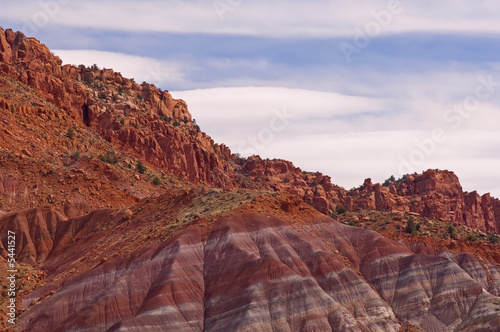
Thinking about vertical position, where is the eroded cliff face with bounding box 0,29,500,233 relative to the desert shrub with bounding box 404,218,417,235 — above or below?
above

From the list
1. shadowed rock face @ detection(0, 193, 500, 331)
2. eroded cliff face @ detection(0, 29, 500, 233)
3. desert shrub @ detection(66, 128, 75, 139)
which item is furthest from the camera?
desert shrub @ detection(66, 128, 75, 139)

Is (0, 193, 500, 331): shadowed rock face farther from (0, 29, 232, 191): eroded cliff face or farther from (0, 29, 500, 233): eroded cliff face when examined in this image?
(0, 29, 232, 191): eroded cliff face

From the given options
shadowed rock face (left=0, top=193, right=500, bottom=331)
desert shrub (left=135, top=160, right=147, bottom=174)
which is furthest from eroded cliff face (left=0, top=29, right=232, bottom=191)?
shadowed rock face (left=0, top=193, right=500, bottom=331)

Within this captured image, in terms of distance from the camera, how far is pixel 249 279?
10619 cm

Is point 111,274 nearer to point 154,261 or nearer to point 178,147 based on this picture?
point 154,261

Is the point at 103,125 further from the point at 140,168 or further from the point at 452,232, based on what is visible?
the point at 452,232

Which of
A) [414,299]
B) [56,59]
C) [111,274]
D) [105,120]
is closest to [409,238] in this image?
[414,299]

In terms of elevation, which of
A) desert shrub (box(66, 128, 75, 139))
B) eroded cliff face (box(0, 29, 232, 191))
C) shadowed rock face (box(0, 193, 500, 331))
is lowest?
shadowed rock face (box(0, 193, 500, 331))

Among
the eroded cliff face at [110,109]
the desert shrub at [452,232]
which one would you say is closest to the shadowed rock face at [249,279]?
the desert shrub at [452,232]

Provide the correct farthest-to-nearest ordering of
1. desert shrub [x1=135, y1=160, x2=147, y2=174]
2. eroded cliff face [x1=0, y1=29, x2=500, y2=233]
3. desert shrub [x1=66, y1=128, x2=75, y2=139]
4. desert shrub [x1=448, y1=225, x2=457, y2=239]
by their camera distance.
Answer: desert shrub [x1=135, y1=160, x2=147, y2=174] → desert shrub [x1=66, y1=128, x2=75, y2=139] → desert shrub [x1=448, y1=225, x2=457, y2=239] → eroded cliff face [x1=0, y1=29, x2=500, y2=233]

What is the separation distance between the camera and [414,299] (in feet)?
377

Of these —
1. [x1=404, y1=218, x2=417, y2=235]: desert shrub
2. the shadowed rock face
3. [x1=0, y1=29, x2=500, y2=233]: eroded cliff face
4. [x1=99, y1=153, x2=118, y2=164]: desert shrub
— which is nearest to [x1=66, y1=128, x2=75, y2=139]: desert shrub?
[x1=0, y1=29, x2=500, y2=233]: eroded cliff face

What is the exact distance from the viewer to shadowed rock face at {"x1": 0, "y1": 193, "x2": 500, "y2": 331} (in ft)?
336

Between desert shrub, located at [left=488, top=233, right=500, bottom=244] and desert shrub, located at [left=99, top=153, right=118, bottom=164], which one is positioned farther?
desert shrub, located at [left=488, top=233, right=500, bottom=244]
